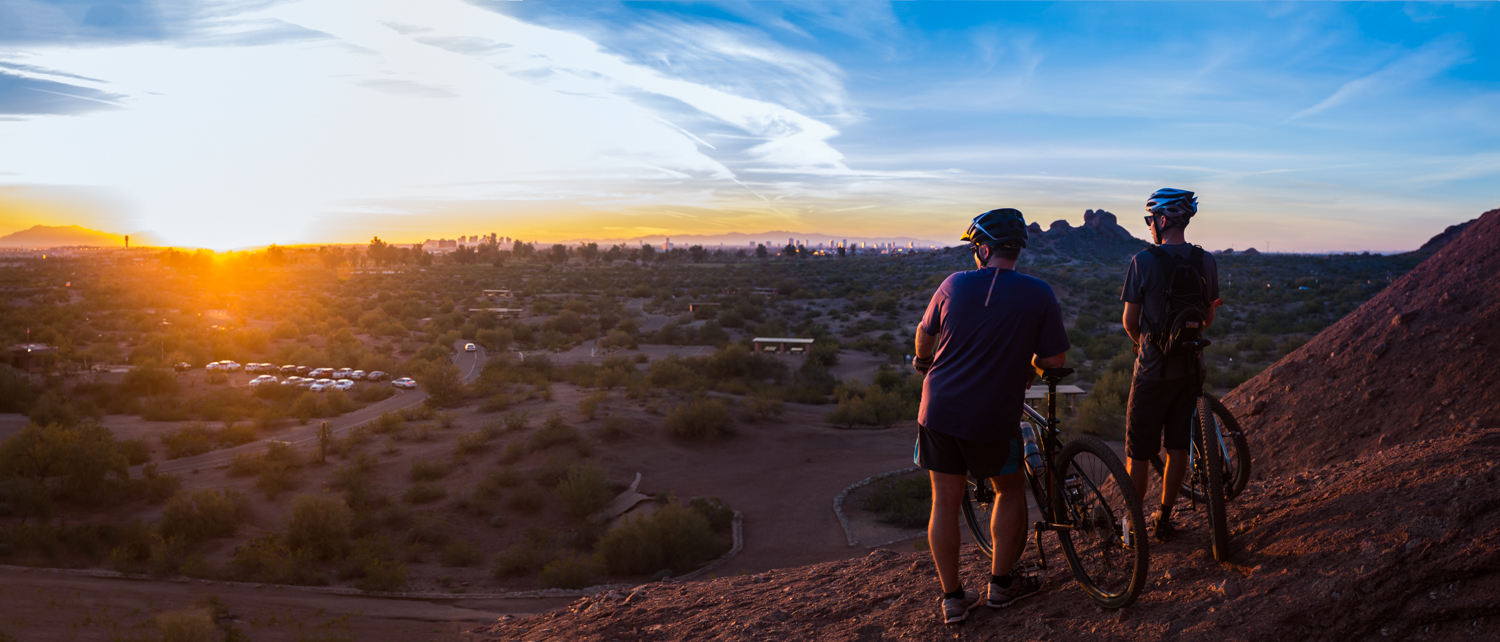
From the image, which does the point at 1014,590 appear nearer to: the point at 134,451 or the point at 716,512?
the point at 716,512

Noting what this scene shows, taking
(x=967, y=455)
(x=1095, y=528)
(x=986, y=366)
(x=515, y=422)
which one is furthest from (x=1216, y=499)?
(x=515, y=422)

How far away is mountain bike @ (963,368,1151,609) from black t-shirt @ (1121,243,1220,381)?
54cm

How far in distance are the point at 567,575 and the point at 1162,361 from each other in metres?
9.95

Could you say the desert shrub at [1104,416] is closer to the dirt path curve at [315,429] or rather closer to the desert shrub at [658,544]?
the desert shrub at [658,544]

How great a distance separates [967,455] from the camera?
3.50 m

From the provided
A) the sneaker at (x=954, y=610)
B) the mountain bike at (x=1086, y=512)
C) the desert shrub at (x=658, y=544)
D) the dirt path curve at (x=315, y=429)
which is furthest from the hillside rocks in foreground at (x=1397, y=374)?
the dirt path curve at (x=315, y=429)

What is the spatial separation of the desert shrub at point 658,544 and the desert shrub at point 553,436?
5.39 metres

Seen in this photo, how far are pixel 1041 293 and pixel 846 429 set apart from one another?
17312mm

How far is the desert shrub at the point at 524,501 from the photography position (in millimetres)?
15133

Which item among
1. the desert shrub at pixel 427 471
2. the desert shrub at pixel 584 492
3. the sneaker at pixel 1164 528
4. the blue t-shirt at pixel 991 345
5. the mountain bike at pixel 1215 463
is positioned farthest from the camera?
the desert shrub at pixel 427 471

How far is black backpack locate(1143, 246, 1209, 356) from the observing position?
3604 millimetres

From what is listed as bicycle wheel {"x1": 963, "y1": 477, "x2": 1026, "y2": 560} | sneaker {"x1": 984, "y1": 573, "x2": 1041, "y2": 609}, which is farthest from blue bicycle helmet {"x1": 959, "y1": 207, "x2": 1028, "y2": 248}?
sneaker {"x1": 984, "y1": 573, "x2": 1041, "y2": 609}

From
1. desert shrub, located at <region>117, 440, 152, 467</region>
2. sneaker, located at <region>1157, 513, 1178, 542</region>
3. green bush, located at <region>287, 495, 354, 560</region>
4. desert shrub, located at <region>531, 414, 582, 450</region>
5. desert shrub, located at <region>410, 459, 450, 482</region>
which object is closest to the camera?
sneaker, located at <region>1157, 513, 1178, 542</region>

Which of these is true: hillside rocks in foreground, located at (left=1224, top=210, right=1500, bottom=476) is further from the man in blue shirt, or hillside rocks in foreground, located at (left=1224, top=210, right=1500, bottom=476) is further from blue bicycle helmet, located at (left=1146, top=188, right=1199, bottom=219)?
the man in blue shirt
